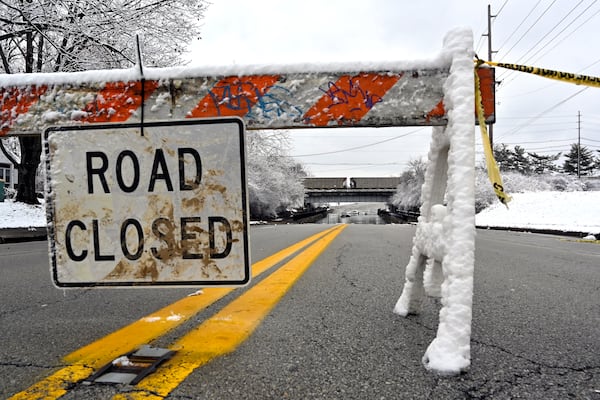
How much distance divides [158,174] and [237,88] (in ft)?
1.60

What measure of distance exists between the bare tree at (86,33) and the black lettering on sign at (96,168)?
466 inches

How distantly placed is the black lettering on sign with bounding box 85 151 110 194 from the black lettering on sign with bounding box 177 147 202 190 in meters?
0.29

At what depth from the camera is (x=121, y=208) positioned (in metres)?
1.64

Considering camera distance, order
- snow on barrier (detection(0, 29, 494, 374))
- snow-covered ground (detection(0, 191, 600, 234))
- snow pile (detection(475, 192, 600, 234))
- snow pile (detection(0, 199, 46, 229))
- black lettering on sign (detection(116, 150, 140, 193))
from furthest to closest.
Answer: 1. snow pile (detection(475, 192, 600, 234))
2. snow-covered ground (detection(0, 191, 600, 234))
3. snow pile (detection(0, 199, 46, 229))
4. snow on barrier (detection(0, 29, 494, 374))
5. black lettering on sign (detection(116, 150, 140, 193))

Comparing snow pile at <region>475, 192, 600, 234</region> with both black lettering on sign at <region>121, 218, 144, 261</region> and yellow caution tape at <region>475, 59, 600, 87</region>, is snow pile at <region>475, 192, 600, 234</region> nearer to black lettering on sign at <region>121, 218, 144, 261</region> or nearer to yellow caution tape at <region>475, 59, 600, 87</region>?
yellow caution tape at <region>475, 59, 600, 87</region>

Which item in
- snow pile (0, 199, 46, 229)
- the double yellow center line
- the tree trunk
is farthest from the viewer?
the tree trunk

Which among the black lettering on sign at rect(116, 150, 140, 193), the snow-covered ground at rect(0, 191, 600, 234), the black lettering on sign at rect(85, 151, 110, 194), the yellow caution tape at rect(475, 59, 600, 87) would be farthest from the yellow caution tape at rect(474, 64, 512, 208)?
the snow-covered ground at rect(0, 191, 600, 234)

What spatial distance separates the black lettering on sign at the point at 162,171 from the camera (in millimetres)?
1639

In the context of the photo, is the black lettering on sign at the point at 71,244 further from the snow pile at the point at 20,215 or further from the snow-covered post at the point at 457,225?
the snow pile at the point at 20,215

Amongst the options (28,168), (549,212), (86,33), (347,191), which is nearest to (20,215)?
(28,168)

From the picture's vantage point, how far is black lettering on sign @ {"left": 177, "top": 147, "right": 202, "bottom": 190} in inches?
64.2

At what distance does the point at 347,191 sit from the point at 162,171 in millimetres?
71267

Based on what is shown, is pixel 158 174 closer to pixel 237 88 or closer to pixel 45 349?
pixel 237 88

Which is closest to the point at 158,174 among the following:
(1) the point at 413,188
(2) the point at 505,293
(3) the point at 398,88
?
(3) the point at 398,88
